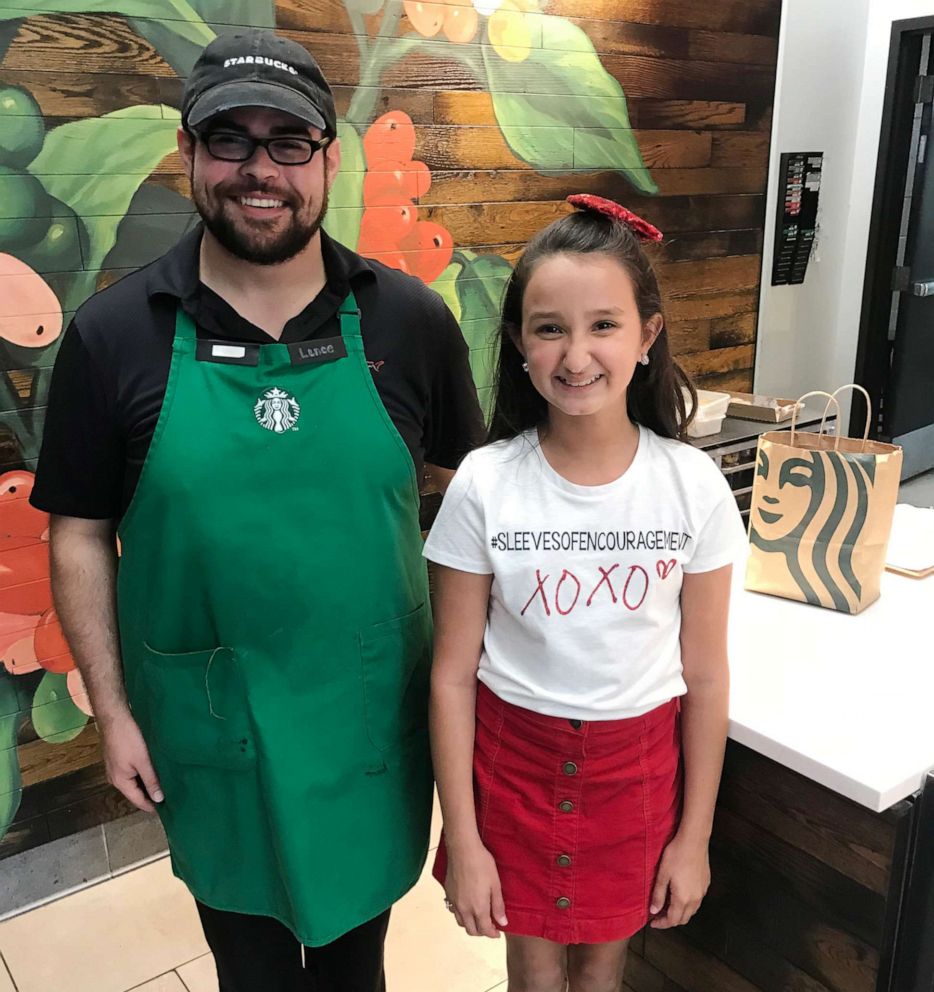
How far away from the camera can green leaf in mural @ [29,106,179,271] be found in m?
2.05

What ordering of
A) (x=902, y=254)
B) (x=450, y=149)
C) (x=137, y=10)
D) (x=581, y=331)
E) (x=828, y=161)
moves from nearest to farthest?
(x=581, y=331), (x=137, y=10), (x=450, y=149), (x=828, y=161), (x=902, y=254)

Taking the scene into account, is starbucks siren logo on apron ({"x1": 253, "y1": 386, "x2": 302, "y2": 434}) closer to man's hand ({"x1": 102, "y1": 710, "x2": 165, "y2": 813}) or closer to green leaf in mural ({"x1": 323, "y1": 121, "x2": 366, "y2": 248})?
man's hand ({"x1": 102, "y1": 710, "x2": 165, "y2": 813})

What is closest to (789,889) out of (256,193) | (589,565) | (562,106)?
(589,565)

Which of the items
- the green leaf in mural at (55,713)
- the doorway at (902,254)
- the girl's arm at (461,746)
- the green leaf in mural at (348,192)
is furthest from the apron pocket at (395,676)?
the doorway at (902,254)

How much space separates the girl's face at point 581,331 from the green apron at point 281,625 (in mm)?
280

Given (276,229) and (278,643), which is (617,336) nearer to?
(276,229)

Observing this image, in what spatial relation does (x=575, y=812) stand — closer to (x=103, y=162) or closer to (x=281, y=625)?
(x=281, y=625)

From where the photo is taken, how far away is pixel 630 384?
4.02 ft

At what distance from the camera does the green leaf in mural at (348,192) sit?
2502 millimetres

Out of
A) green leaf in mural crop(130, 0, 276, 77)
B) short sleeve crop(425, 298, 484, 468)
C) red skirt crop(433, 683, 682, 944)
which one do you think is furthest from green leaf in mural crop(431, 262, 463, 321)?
red skirt crop(433, 683, 682, 944)

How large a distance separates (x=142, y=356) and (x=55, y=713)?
143 cm

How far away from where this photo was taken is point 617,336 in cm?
110

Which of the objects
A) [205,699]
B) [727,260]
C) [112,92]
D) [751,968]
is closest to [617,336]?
[205,699]

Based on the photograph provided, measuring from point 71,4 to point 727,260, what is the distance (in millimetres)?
2472
